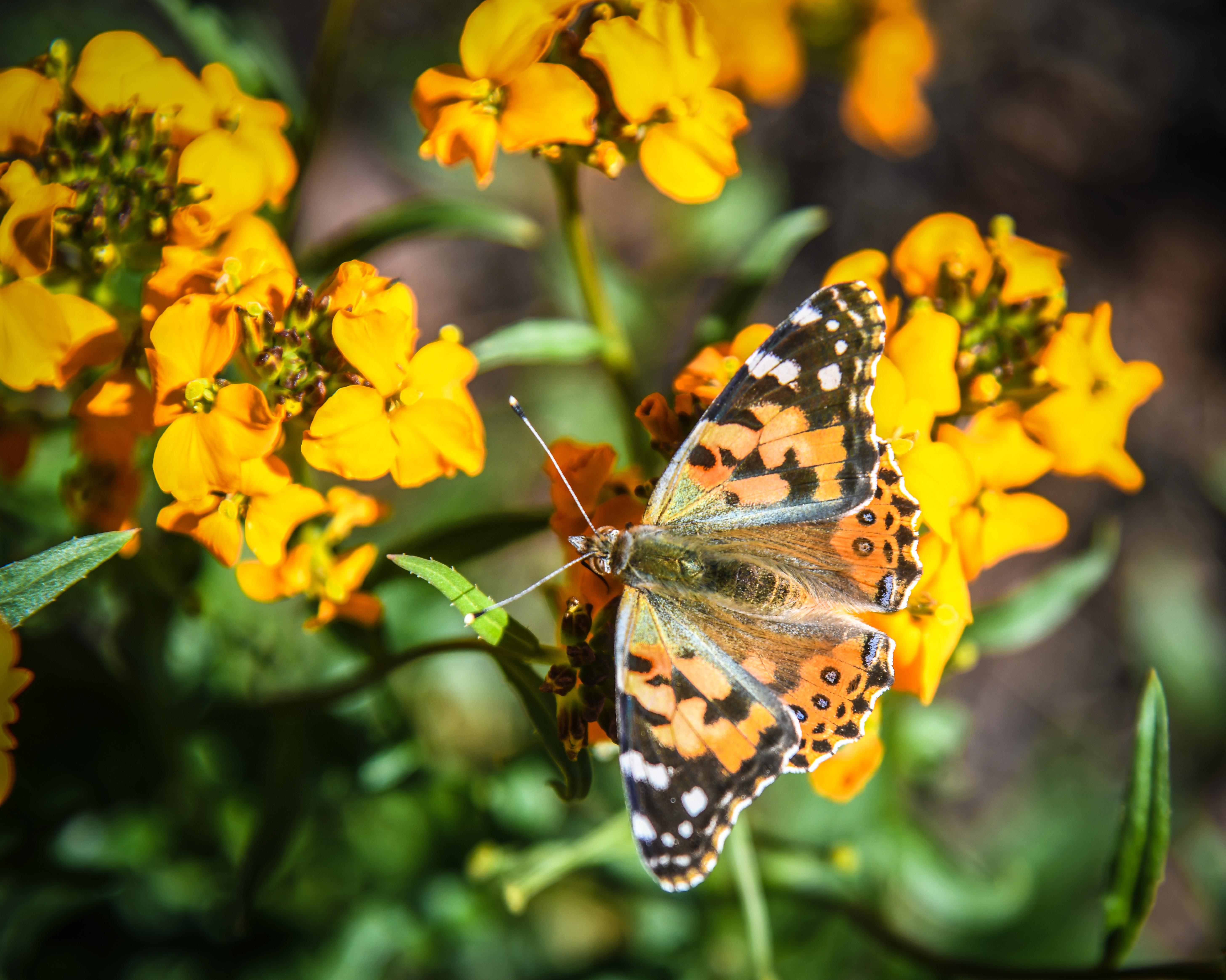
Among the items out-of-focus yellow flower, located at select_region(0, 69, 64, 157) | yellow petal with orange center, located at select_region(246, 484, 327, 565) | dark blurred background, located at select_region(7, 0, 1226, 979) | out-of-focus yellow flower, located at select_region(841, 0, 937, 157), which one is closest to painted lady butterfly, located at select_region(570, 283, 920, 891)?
yellow petal with orange center, located at select_region(246, 484, 327, 565)

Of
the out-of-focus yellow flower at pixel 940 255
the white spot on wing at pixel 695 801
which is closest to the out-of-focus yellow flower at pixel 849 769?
the white spot on wing at pixel 695 801

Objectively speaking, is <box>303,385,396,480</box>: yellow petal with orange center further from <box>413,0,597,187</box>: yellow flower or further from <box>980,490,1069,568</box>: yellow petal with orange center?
<box>980,490,1069,568</box>: yellow petal with orange center

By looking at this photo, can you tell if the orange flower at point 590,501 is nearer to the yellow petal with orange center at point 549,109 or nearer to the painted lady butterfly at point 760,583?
the painted lady butterfly at point 760,583

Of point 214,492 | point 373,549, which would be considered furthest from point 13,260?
point 373,549

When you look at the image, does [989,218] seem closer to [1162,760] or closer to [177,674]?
[1162,760]

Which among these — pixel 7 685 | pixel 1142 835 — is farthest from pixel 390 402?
pixel 1142 835

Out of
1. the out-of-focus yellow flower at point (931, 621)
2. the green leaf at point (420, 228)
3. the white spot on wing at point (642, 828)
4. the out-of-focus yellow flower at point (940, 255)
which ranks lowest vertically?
the white spot on wing at point (642, 828)
